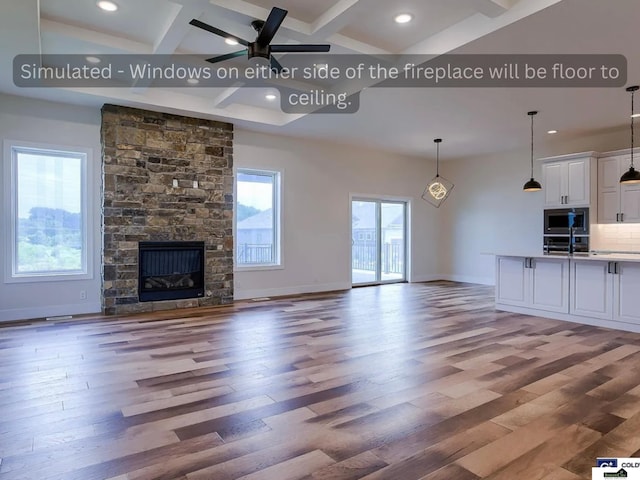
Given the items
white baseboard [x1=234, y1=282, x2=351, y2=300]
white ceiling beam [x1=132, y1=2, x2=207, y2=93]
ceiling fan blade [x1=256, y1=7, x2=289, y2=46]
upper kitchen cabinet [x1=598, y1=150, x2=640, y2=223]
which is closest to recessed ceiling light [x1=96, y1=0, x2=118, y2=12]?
white ceiling beam [x1=132, y1=2, x2=207, y2=93]

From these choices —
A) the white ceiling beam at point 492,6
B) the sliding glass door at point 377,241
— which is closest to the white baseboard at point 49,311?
the sliding glass door at point 377,241

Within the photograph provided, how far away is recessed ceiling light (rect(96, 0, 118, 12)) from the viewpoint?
369cm

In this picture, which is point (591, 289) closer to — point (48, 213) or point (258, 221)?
point (258, 221)

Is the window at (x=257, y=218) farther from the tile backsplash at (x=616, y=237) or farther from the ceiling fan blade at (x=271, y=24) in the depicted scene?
the tile backsplash at (x=616, y=237)

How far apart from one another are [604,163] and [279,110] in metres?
5.64

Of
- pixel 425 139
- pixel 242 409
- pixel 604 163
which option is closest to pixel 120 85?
pixel 242 409

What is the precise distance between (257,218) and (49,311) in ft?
11.4

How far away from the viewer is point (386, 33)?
13.8 ft

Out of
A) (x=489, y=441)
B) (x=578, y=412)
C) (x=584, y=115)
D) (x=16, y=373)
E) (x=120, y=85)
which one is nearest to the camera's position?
(x=489, y=441)

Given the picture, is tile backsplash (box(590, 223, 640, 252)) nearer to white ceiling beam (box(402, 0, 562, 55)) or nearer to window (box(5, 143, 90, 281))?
white ceiling beam (box(402, 0, 562, 55))

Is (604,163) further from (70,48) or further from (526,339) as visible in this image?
(70,48)

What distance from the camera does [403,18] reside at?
12.8 feet

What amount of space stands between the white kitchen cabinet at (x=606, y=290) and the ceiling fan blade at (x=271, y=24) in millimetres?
4603

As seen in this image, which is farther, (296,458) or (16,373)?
(16,373)
